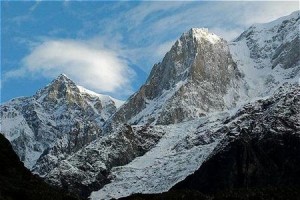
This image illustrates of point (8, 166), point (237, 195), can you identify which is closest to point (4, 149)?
point (8, 166)

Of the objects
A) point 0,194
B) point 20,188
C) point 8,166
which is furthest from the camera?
point 8,166

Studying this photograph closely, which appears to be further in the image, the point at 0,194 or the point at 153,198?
the point at 153,198

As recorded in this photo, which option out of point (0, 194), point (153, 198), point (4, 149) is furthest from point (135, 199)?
point (0, 194)

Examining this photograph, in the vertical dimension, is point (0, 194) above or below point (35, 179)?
below

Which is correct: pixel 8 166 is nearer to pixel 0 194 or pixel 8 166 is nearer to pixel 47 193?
pixel 47 193

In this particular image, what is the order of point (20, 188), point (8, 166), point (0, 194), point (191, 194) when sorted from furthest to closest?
point (191, 194)
point (8, 166)
point (20, 188)
point (0, 194)

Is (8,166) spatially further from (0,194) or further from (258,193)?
(258,193)
